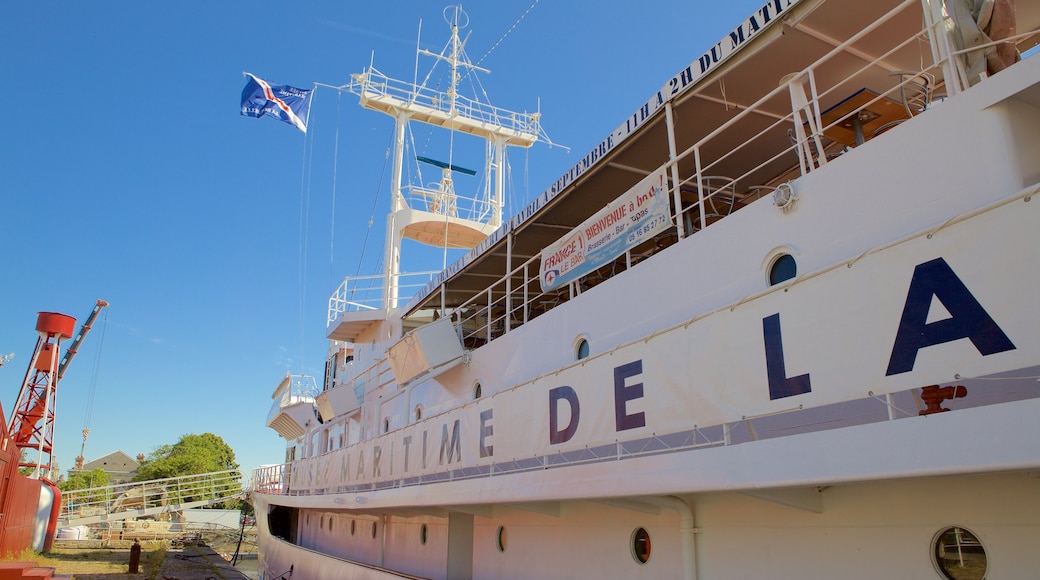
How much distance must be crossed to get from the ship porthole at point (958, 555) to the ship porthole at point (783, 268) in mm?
2407

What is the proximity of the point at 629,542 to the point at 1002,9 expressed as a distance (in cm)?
567

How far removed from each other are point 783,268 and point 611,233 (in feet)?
9.85

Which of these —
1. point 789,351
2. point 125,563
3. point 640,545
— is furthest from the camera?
point 125,563

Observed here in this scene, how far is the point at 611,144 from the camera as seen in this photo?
945 centimetres

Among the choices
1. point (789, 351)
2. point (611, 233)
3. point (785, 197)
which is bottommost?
point (789, 351)

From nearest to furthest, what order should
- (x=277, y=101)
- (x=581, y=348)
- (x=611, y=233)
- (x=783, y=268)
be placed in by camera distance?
(x=783, y=268), (x=611, y=233), (x=581, y=348), (x=277, y=101)

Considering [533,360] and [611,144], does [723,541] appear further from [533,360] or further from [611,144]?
[611,144]

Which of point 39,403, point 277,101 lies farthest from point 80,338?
point 277,101

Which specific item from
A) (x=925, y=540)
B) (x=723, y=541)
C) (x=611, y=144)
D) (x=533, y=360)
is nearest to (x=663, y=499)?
(x=723, y=541)

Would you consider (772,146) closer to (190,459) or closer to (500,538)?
(500,538)

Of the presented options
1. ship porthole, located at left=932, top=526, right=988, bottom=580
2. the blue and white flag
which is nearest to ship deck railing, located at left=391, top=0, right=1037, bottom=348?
ship porthole, located at left=932, top=526, right=988, bottom=580

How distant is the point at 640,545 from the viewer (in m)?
6.77

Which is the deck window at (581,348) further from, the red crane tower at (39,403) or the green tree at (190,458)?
the green tree at (190,458)

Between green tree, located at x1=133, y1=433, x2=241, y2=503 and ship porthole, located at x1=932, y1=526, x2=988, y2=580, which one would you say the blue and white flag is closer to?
ship porthole, located at x1=932, y1=526, x2=988, y2=580
